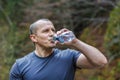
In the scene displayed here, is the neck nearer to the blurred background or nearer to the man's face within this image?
the man's face

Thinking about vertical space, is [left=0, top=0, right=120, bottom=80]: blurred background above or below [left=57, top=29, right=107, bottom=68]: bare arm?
below

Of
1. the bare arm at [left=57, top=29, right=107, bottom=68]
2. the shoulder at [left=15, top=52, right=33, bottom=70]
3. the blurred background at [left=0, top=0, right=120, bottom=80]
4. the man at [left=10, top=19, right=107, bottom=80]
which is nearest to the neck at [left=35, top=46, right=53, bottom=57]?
the man at [left=10, top=19, right=107, bottom=80]

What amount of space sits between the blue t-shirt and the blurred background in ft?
19.6

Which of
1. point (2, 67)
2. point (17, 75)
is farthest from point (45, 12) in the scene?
point (17, 75)

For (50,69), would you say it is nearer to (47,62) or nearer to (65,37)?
(47,62)

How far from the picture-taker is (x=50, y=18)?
1256 centimetres

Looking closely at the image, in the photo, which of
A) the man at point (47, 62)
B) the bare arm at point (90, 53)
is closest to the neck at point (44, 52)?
the man at point (47, 62)

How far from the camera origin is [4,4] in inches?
537

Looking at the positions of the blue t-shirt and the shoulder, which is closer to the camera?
the blue t-shirt

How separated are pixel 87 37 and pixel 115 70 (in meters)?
2.20

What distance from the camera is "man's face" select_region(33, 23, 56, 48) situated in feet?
15.2

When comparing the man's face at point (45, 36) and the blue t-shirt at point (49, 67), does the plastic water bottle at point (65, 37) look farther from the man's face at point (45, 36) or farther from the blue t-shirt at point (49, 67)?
the blue t-shirt at point (49, 67)

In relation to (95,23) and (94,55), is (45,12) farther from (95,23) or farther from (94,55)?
(94,55)

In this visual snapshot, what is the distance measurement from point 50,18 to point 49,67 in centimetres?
795
